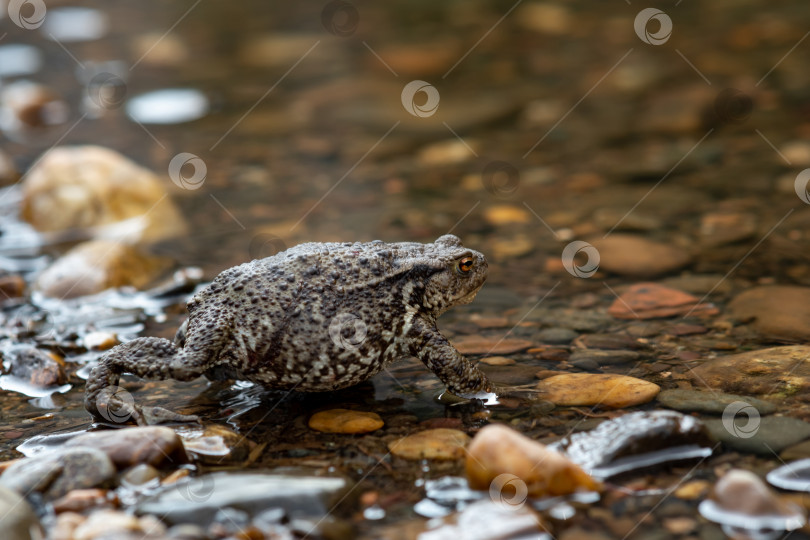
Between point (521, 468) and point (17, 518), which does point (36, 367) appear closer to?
point (17, 518)

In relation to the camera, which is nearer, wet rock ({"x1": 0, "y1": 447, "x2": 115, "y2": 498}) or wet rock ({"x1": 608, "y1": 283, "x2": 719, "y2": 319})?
wet rock ({"x1": 0, "y1": 447, "x2": 115, "y2": 498})

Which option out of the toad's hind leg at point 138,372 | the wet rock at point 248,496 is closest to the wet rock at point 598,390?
the wet rock at point 248,496

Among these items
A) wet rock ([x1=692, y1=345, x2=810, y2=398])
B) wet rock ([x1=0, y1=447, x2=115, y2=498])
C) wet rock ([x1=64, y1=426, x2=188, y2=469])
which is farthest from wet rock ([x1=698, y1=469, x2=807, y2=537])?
wet rock ([x1=0, y1=447, x2=115, y2=498])

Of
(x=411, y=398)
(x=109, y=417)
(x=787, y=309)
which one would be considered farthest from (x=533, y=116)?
(x=109, y=417)

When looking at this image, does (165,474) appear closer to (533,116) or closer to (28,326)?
(28,326)

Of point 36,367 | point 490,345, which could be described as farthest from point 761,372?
point 36,367

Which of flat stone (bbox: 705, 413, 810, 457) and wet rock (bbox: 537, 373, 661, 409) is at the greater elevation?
wet rock (bbox: 537, 373, 661, 409)

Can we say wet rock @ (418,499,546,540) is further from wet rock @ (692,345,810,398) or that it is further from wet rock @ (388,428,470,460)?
wet rock @ (692,345,810,398)

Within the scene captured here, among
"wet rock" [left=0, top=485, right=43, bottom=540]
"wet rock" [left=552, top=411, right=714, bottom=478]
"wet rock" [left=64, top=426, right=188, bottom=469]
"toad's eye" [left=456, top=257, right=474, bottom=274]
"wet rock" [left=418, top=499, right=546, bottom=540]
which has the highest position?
"toad's eye" [left=456, top=257, right=474, bottom=274]
